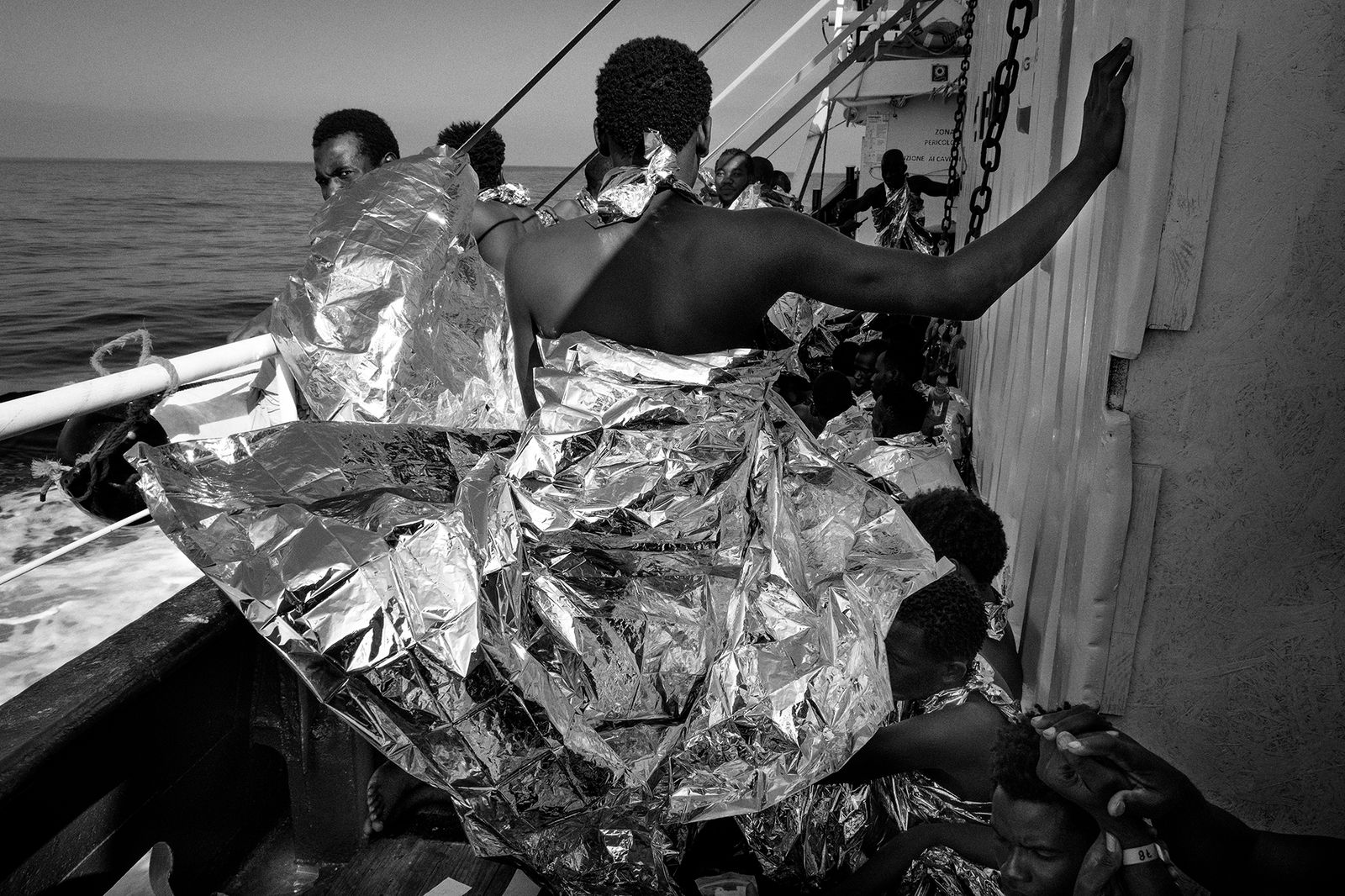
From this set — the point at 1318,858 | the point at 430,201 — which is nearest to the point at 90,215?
the point at 430,201

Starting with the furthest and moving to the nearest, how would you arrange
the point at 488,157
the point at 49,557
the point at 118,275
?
1. the point at 118,275
2. the point at 488,157
3. the point at 49,557

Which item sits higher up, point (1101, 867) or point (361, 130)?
point (361, 130)

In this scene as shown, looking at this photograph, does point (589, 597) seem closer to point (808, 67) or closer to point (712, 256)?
point (712, 256)

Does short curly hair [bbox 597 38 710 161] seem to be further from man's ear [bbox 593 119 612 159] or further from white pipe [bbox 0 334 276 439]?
white pipe [bbox 0 334 276 439]

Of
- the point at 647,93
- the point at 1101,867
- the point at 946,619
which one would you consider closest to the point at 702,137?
the point at 647,93

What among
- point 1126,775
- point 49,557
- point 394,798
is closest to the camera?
point 1126,775

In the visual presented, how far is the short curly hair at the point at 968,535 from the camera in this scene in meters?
2.30

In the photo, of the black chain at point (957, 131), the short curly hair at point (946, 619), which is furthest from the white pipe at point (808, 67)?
the short curly hair at point (946, 619)

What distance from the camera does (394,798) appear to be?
2.20 m

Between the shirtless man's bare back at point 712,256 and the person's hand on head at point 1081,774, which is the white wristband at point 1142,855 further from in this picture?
the shirtless man's bare back at point 712,256

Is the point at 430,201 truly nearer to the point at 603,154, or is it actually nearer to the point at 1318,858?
the point at 603,154

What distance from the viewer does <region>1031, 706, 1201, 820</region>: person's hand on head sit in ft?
4.21

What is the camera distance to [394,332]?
7.53 feet

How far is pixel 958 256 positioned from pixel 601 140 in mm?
719
